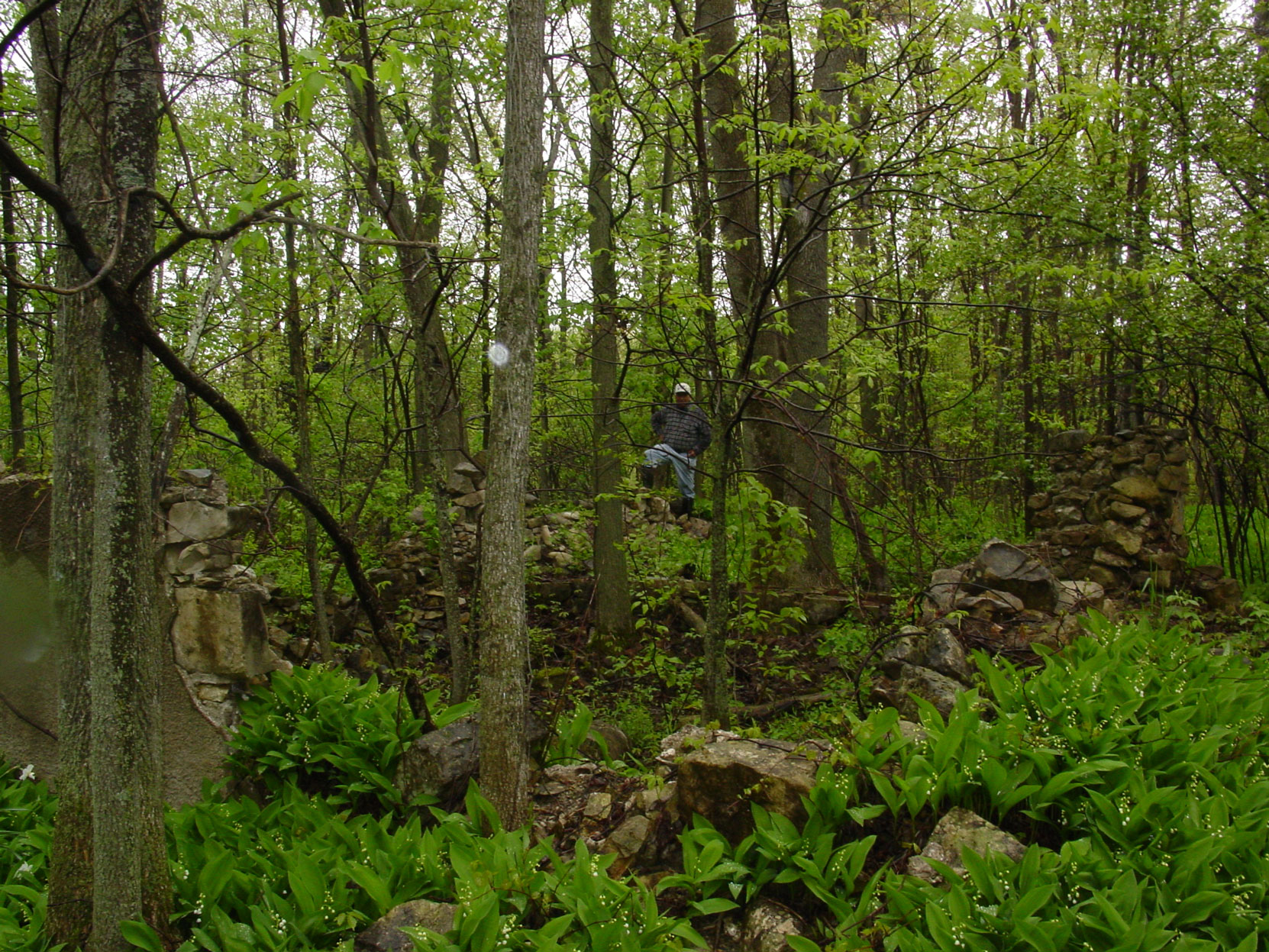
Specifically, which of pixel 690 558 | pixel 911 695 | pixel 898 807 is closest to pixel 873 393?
pixel 690 558

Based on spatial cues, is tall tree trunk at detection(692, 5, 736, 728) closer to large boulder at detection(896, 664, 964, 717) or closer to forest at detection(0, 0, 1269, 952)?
forest at detection(0, 0, 1269, 952)

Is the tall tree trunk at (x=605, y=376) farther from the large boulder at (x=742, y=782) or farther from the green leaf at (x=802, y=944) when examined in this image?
the green leaf at (x=802, y=944)

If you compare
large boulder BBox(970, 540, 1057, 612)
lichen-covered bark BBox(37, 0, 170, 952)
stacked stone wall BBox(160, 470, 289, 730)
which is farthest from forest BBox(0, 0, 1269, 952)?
large boulder BBox(970, 540, 1057, 612)

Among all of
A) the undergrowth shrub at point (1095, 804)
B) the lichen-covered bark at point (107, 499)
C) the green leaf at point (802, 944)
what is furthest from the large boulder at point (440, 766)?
the undergrowth shrub at point (1095, 804)

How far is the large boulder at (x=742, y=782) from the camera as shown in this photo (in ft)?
11.3

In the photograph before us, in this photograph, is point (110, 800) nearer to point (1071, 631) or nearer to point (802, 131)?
point (802, 131)

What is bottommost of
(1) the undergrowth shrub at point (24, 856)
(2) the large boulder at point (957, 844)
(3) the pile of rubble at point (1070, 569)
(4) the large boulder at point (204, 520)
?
(1) the undergrowth shrub at point (24, 856)

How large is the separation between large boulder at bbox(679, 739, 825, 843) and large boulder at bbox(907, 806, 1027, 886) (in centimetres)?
52

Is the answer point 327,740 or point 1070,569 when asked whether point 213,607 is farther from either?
point 1070,569

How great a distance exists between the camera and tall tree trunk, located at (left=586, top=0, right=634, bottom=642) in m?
6.99

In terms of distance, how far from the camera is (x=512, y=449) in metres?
3.51

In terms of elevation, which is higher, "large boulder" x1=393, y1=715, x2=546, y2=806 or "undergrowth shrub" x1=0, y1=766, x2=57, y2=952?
"large boulder" x1=393, y1=715, x2=546, y2=806

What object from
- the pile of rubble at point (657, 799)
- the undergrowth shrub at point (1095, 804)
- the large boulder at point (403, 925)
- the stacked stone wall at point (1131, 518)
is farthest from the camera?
the stacked stone wall at point (1131, 518)

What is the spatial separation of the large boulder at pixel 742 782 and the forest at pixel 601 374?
0.14 metres
